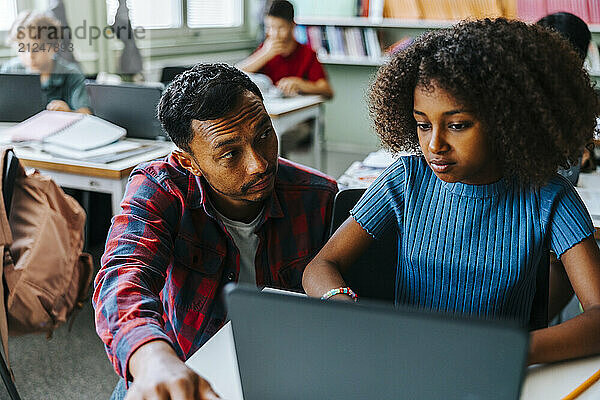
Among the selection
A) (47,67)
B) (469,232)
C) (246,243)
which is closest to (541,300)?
(469,232)

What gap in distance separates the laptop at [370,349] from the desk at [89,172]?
171cm

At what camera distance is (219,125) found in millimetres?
1131

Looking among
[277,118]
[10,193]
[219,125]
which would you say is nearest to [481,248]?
[219,125]

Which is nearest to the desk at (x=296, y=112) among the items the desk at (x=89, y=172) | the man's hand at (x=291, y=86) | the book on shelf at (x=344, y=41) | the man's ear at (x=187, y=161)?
the man's hand at (x=291, y=86)

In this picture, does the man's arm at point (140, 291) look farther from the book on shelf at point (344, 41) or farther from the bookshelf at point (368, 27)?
the book on shelf at point (344, 41)

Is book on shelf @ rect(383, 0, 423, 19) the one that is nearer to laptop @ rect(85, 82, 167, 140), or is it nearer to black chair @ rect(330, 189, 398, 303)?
laptop @ rect(85, 82, 167, 140)

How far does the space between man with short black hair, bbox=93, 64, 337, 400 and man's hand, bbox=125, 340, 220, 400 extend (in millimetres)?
223

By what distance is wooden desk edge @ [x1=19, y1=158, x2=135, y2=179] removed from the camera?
7.41 feet

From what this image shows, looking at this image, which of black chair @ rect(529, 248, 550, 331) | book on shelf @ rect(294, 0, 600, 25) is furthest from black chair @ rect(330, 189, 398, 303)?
book on shelf @ rect(294, 0, 600, 25)

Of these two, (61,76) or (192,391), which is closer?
(192,391)

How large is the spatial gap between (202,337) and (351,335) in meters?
0.68

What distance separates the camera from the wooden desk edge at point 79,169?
226 centimetres

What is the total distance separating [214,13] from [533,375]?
4.84m

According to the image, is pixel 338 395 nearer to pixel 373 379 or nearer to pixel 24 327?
pixel 373 379
